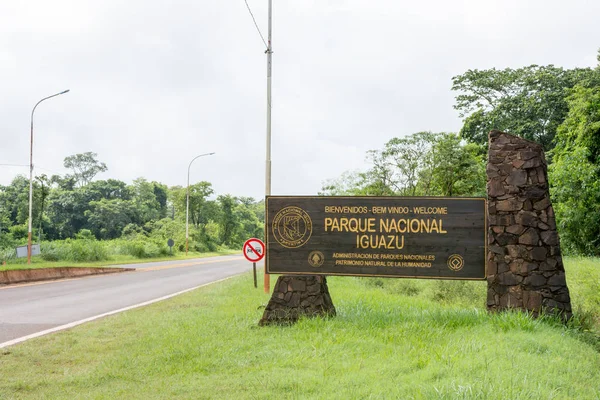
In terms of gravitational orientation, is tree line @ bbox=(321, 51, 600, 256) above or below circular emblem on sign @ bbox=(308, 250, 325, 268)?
above

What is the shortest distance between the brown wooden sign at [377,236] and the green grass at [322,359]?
76cm

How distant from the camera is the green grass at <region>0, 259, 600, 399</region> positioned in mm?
5012

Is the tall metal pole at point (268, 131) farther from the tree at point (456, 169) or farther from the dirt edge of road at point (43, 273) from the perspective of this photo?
the tree at point (456, 169)

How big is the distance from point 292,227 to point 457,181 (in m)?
26.6

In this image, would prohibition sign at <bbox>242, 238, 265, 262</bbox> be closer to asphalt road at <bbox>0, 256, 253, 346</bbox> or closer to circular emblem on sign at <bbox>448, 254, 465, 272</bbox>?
Answer: asphalt road at <bbox>0, 256, 253, 346</bbox>

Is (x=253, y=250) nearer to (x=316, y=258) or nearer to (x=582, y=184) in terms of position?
(x=316, y=258)

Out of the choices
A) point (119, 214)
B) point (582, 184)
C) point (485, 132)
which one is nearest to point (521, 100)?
point (485, 132)

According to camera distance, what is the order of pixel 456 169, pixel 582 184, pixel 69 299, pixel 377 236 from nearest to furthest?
pixel 377 236
pixel 69 299
pixel 582 184
pixel 456 169

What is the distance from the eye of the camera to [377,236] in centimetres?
841

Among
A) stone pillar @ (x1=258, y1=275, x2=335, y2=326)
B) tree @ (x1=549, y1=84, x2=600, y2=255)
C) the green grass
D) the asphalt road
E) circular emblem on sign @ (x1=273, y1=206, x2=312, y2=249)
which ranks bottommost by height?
the asphalt road

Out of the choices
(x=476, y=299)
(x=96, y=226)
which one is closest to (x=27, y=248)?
(x=476, y=299)

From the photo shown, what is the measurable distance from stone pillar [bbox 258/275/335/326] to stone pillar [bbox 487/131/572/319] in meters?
2.47

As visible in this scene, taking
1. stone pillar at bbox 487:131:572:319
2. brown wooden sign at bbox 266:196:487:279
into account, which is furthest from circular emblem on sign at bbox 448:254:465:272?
stone pillar at bbox 487:131:572:319

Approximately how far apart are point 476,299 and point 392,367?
9713 millimetres
